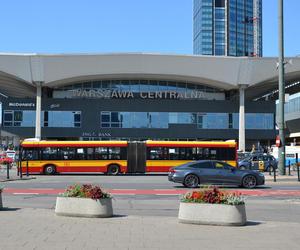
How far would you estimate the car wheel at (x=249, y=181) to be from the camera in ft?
87.4

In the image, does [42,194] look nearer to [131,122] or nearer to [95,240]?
[95,240]

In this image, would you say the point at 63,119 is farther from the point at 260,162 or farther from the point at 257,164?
the point at 260,162

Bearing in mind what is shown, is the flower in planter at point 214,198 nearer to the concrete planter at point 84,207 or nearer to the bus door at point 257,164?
the concrete planter at point 84,207

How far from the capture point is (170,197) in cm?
2144

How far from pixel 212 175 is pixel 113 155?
54.5 ft

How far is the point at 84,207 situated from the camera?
12680 millimetres

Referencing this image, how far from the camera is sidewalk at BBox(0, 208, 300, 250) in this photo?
359 inches

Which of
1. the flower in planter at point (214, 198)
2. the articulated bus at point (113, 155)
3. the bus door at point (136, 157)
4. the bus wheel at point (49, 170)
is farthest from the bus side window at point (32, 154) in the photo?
the flower in planter at point (214, 198)

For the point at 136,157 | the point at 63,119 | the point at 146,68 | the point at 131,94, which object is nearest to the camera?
the point at 136,157

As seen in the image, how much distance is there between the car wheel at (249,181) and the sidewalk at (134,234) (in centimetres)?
1406

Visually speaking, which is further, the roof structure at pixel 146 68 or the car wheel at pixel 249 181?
the roof structure at pixel 146 68

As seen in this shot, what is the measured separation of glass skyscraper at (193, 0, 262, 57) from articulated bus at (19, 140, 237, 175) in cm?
10347

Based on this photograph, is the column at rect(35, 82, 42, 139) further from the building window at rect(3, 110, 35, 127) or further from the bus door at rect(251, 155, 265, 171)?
the bus door at rect(251, 155, 265, 171)

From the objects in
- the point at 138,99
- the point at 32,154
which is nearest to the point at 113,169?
the point at 32,154
